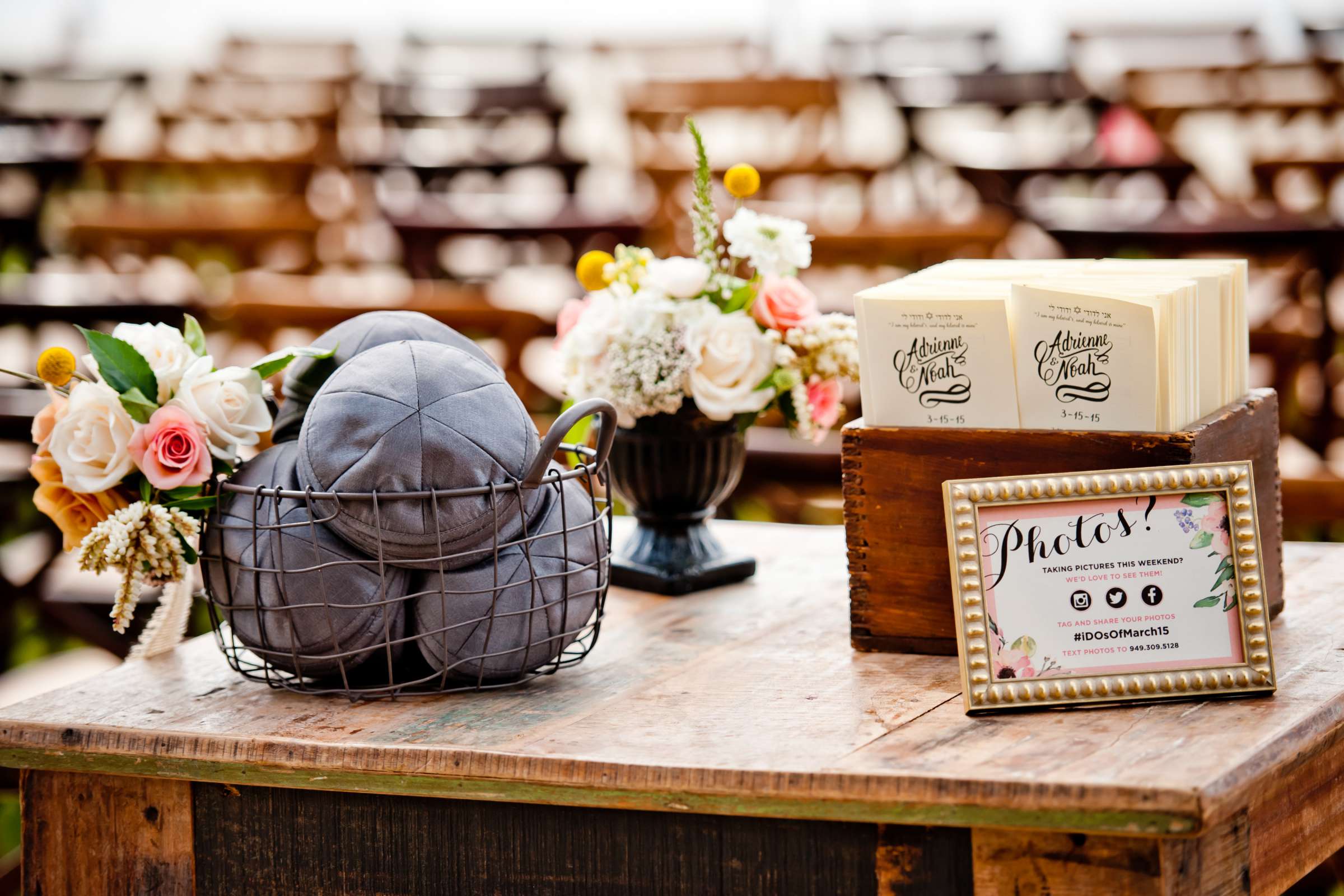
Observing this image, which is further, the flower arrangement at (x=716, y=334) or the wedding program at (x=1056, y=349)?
the flower arrangement at (x=716, y=334)

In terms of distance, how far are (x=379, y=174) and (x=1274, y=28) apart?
10.3 ft

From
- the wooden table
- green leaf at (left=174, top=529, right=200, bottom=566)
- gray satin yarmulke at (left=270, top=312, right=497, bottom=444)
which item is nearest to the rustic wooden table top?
the wooden table

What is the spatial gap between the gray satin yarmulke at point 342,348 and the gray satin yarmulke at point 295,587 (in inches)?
3.6

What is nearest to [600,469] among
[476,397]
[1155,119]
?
[476,397]

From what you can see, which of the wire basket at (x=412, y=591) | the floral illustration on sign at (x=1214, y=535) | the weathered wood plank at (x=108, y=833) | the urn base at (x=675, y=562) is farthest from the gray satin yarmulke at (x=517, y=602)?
the floral illustration on sign at (x=1214, y=535)

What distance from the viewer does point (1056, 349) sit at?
1.04 meters

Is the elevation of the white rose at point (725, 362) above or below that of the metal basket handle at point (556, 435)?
above

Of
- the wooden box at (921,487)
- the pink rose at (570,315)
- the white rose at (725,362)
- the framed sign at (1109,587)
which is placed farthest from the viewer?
the pink rose at (570,315)

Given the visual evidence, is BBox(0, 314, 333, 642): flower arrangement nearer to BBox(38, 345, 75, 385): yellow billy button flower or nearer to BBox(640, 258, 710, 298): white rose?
BBox(38, 345, 75, 385): yellow billy button flower

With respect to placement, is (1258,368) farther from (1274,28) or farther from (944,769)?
(944,769)

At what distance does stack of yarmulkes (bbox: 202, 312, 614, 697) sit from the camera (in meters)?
0.97

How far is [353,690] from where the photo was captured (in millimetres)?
1025

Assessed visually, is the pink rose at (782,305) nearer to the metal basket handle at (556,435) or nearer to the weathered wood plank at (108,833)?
the metal basket handle at (556,435)

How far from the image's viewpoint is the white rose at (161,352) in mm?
1044
